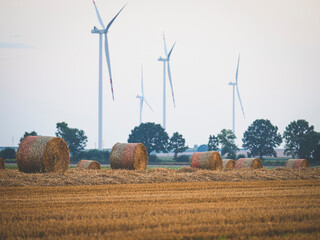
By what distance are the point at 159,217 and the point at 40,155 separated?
1343cm

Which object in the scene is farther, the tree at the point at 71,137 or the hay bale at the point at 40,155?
the tree at the point at 71,137

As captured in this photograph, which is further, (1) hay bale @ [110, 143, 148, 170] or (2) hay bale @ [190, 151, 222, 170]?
(2) hay bale @ [190, 151, 222, 170]

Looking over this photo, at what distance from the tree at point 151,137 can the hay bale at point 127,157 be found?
254 feet

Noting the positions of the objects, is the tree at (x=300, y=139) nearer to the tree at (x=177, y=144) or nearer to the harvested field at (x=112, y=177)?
the tree at (x=177, y=144)

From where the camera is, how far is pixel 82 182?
20453 millimetres

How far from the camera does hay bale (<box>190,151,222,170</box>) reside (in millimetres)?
32812

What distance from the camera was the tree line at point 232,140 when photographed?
94.9 metres

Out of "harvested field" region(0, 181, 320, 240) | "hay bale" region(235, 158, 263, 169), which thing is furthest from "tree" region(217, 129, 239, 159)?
"harvested field" region(0, 181, 320, 240)

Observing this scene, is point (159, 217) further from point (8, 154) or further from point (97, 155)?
point (97, 155)

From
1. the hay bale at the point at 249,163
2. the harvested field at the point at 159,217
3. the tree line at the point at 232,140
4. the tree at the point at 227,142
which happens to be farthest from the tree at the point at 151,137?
the harvested field at the point at 159,217

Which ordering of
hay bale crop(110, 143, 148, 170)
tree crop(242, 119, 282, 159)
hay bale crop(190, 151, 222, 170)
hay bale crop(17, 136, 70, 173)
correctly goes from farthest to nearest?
1. tree crop(242, 119, 282, 159)
2. hay bale crop(190, 151, 222, 170)
3. hay bale crop(110, 143, 148, 170)
4. hay bale crop(17, 136, 70, 173)

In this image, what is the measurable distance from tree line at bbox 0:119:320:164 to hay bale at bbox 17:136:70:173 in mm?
62676

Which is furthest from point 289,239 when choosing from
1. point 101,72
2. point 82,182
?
point 101,72

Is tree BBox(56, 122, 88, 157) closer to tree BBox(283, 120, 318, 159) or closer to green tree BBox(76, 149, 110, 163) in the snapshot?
green tree BBox(76, 149, 110, 163)
